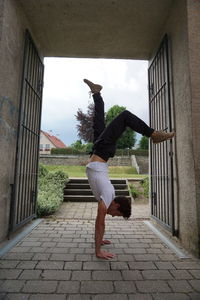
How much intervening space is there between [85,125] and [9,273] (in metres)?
31.0

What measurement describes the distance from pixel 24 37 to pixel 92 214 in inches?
173

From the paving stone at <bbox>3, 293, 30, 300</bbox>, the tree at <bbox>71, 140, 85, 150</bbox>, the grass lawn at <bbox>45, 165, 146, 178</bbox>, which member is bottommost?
the paving stone at <bbox>3, 293, 30, 300</bbox>

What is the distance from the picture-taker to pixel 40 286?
2.09 m

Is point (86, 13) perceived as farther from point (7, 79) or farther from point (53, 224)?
point (53, 224)

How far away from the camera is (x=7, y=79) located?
130 inches

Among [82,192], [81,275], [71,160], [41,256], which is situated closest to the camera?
[81,275]

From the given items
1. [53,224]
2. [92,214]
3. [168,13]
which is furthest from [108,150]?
[92,214]

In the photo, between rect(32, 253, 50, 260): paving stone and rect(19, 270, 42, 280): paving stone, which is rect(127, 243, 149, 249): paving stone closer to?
rect(32, 253, 50, 260): paving stone

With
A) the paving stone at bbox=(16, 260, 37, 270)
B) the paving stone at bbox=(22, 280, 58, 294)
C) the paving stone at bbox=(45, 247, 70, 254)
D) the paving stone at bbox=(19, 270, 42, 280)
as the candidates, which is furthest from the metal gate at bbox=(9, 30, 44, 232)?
the paving stone at bbox=(22, 280, 58, 294)

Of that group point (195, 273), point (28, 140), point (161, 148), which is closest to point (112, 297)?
point (195, 273)

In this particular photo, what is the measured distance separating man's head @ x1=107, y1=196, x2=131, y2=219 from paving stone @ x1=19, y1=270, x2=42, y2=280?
1.14m

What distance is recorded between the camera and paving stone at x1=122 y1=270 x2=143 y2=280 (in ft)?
7.48

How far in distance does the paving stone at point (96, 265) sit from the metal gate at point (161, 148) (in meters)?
1.42

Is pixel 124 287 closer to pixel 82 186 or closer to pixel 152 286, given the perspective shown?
pixel 152 286
